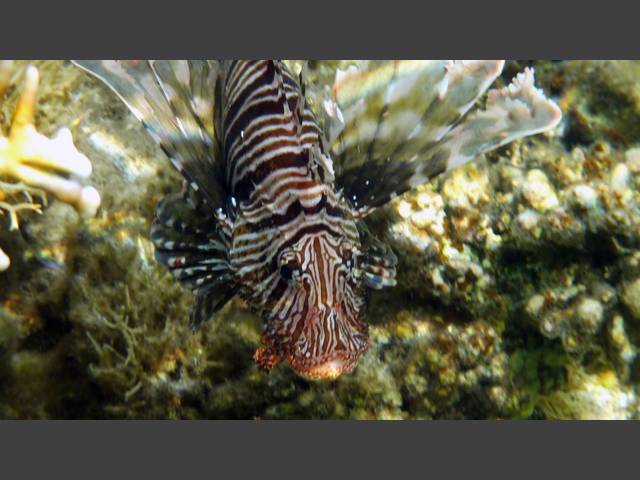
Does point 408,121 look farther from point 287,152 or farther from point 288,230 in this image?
point 288,230

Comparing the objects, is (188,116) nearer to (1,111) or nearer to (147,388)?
(1,111)

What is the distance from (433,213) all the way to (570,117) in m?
1.84

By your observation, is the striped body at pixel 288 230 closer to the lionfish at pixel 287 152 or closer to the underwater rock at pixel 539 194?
the lionfish at pixel 287 152

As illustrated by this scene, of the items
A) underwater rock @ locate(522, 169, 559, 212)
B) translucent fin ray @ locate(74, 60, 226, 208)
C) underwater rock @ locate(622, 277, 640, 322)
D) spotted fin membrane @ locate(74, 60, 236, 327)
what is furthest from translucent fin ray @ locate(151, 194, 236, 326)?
underwater rock @ locate(622, 277, 640, 322)

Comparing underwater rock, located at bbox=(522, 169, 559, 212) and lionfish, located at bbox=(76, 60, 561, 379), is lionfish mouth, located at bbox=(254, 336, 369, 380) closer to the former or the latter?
lionfish, located at bbox=(76, 60, 561, 379)

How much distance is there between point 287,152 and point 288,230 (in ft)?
1.74

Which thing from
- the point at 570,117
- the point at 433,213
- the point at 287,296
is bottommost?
the point at 287,296

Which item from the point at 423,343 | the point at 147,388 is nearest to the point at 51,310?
the point at 147,388

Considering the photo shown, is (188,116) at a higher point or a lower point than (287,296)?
higher

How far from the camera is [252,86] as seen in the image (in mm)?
3467

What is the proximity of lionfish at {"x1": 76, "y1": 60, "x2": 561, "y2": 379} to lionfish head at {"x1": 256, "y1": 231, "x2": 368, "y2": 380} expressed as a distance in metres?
0.01

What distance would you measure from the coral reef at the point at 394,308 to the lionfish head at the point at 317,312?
1278 millimetres

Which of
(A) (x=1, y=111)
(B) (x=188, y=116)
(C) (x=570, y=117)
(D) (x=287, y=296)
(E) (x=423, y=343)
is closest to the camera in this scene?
(D) (x=287, y=296)

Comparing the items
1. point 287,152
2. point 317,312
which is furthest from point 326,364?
point 287,152
